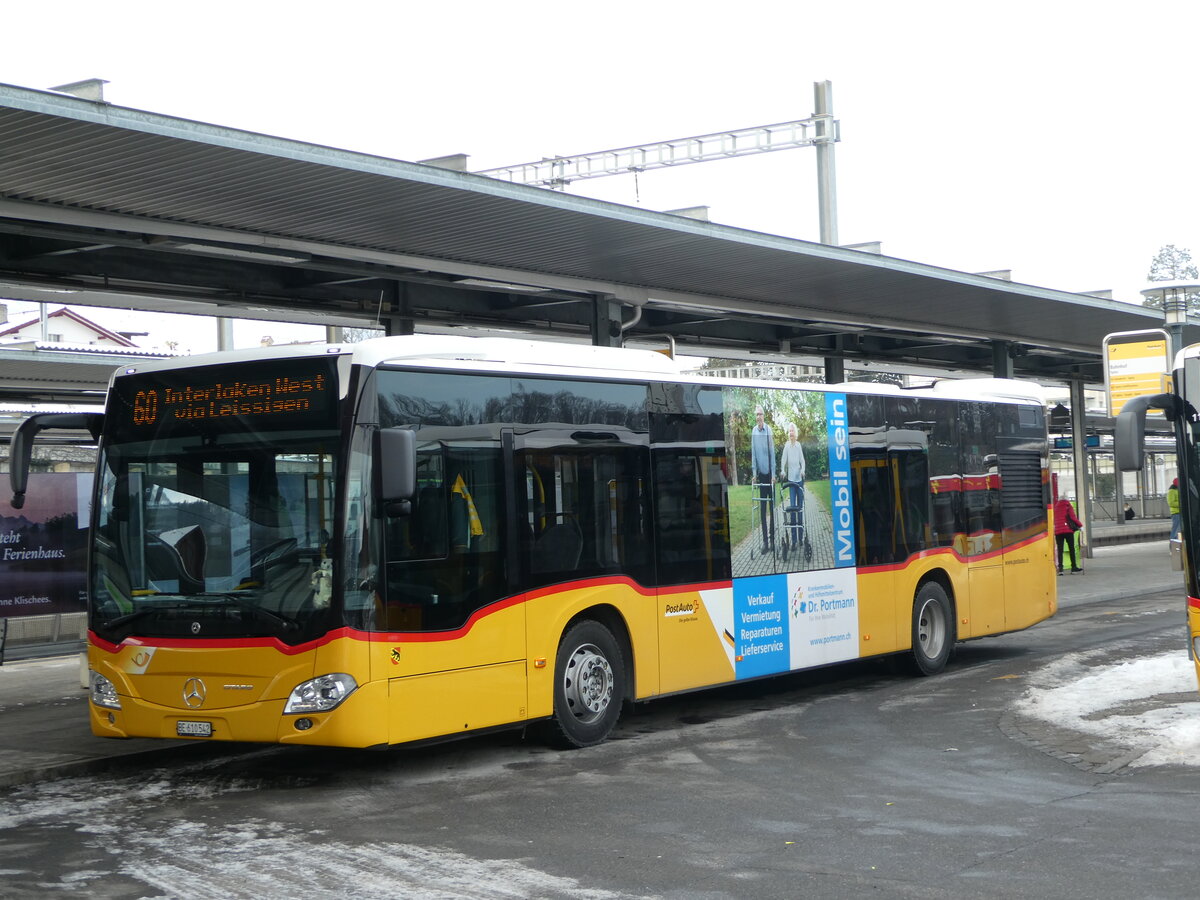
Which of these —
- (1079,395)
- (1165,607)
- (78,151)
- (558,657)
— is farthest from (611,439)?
(1079,395)

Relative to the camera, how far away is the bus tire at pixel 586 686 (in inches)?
415

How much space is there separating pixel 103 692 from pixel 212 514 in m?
1.55

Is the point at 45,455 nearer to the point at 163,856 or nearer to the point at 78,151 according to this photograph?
the point at 78,151

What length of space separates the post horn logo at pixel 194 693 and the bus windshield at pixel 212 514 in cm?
29

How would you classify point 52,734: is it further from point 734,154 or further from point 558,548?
point 734,154

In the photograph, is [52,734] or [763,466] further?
[763,466]

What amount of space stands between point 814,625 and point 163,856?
22.9 feet

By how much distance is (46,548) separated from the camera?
17.2 meters

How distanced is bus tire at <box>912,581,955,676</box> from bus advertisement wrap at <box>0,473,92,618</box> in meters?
9.79

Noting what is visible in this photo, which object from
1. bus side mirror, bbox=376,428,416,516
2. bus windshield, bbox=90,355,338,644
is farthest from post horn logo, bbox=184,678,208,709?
bus side mirror, bbox=376,428,416,516

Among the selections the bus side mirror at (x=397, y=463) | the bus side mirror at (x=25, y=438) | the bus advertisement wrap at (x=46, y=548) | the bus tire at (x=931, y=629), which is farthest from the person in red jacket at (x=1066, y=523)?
the bus side mirror at (x=25, y=438)

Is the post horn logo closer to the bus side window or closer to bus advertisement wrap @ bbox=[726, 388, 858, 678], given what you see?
the bus side window

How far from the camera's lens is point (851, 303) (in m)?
22.2

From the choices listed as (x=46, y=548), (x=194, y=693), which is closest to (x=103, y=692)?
(x=194, y=693)
